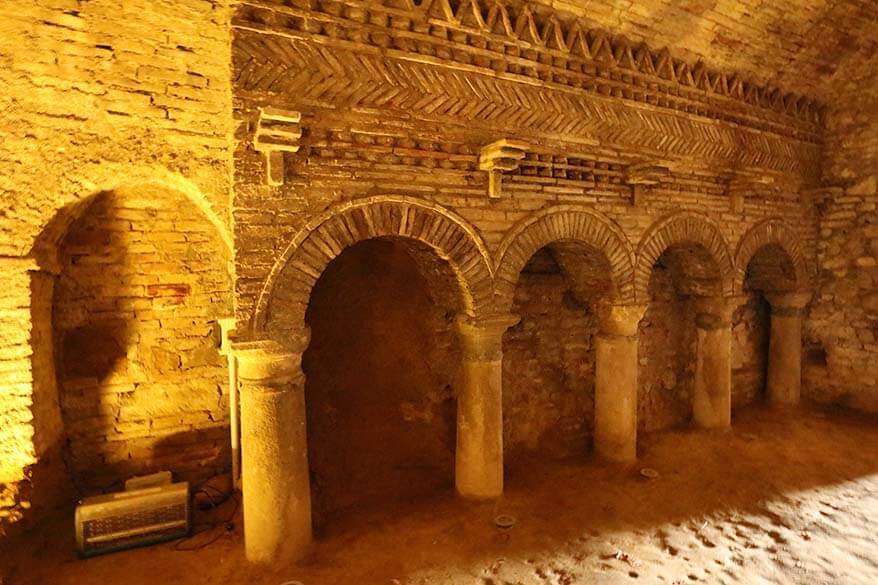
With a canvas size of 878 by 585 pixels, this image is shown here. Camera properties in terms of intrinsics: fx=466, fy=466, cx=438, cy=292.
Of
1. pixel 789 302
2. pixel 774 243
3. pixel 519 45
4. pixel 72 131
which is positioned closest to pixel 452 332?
pixel 519 45

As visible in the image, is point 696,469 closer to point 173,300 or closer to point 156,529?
point 156,529

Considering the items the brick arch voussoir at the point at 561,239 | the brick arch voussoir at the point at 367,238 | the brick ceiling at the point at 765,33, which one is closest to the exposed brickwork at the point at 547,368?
the brick arch voussoir at the point at 561,239

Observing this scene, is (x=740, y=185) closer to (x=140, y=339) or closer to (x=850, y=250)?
(x=850, y=250)

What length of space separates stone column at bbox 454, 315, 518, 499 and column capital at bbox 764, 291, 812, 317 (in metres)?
5.57

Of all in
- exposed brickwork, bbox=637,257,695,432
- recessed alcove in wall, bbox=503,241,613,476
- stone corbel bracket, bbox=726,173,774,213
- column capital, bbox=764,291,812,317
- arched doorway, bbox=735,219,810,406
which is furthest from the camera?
column capital, bbox=764,291,812,317

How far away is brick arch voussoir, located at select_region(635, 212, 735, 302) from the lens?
18.6 feet

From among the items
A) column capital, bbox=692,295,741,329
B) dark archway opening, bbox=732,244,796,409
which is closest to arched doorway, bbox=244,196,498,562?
column capital, bbox=692,295,741,329

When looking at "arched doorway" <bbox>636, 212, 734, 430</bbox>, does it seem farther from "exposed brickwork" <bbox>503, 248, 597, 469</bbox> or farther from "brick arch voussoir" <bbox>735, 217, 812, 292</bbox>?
"exposed brickwork" <bbox>503, 248, 597, 469</bbox>

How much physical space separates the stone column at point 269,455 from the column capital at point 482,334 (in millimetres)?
1721

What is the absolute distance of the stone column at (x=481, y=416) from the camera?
4926 millimetres

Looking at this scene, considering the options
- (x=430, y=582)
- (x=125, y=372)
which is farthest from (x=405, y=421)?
(x=125, y=372)

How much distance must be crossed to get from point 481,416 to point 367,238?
224cm

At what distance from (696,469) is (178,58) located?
724cm

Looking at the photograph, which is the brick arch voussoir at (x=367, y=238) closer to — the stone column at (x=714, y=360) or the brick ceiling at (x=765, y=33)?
the brick ceiling at (x=765, y=33)
